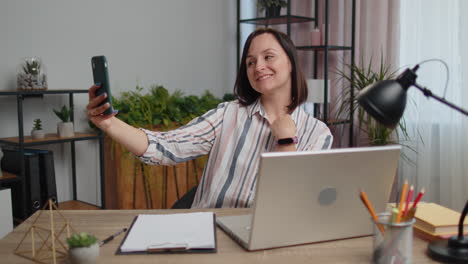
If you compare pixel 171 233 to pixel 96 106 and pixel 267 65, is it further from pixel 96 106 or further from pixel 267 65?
pixel 267 65

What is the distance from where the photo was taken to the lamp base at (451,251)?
944mm

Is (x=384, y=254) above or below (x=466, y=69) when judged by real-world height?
below

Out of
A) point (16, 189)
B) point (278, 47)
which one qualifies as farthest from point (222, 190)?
point (16, 189)

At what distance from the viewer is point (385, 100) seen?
35.3 inches

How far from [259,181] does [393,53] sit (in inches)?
98.9

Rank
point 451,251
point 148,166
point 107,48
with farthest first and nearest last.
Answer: point 107,48
point 148,166
point 451,251

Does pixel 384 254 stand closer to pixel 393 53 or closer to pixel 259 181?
pixel 259 181

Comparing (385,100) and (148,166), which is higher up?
(385,100)

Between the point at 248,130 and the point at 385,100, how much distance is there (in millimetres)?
806

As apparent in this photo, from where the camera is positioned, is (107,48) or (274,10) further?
(274,10)

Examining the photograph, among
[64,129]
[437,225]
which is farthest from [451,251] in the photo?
[64,129]

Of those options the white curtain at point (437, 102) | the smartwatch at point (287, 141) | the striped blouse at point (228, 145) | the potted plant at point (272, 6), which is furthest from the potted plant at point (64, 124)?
the white curtain at point (437, 102)

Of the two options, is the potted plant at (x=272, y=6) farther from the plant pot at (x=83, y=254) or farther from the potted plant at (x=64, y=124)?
the plant pot at (x=83, y=254)

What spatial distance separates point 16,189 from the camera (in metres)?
2.37
